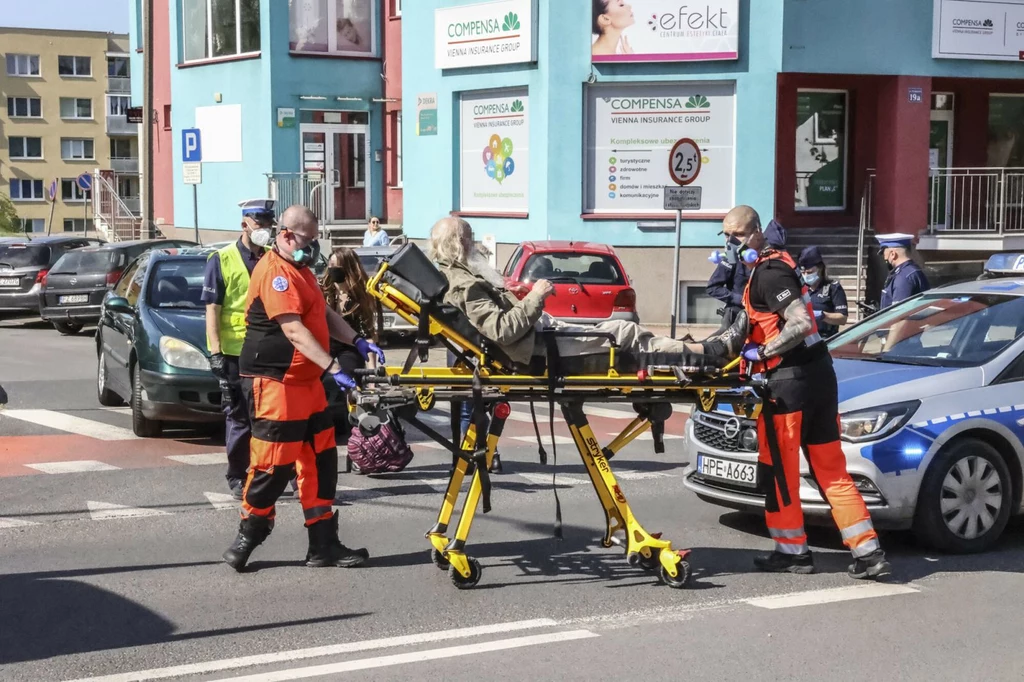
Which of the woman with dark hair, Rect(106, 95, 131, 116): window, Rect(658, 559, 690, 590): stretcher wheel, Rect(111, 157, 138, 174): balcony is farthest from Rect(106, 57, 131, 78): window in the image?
Rect(658, 559, 690, 590): stretcher wheel

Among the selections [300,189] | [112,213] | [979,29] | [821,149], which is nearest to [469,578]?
[821,149]

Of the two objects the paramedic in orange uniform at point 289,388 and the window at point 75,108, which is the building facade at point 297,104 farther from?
the window at point 75,108

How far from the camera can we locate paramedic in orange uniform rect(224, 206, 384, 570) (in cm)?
700

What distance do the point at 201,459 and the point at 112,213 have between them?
2786cm

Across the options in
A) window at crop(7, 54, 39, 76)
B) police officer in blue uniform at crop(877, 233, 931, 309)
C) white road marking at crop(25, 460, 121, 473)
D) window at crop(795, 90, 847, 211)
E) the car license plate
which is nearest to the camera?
the car license plate

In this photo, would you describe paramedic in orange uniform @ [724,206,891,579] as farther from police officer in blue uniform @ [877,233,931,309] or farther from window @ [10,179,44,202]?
window @ [10,179,44,202]

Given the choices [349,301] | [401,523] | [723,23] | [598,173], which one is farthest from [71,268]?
[401,523]

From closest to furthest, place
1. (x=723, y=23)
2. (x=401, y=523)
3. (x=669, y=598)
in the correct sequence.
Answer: (x=669, y=598), (x=401, y=523), (x=723, y=23)

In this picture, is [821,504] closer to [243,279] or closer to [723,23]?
[243,279]

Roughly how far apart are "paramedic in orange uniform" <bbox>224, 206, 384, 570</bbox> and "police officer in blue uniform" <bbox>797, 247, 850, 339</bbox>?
609 centimetres

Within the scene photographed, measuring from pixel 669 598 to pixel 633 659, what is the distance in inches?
42.8

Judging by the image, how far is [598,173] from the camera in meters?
23.7

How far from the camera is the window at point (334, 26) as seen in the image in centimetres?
3033

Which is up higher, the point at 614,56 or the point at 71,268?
the point at 614,56
